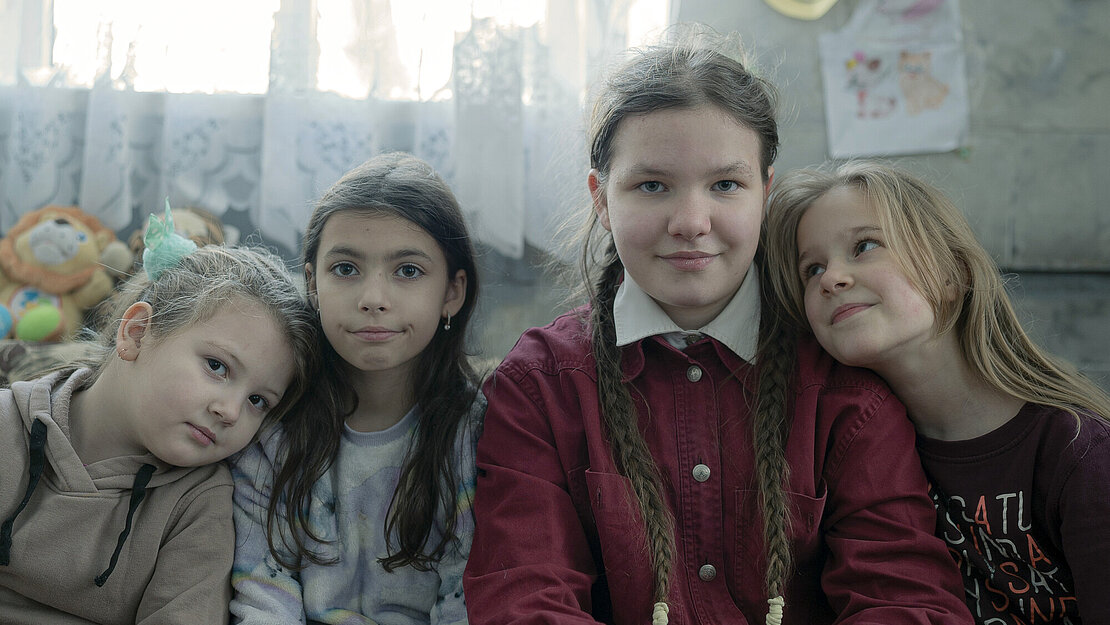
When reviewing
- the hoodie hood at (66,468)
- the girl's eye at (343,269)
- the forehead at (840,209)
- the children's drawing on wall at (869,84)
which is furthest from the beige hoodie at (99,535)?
the children's drawing on wall at (869,84)

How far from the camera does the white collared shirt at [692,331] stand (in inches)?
45.3

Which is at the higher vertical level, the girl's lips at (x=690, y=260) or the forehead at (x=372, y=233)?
the forehead at (x=372, y=233)

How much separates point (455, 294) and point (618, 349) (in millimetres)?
277

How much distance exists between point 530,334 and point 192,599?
0.59 m

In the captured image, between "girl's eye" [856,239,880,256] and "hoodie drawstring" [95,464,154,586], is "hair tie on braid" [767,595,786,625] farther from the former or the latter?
"hoodie drawstring" [95,464,154,586]

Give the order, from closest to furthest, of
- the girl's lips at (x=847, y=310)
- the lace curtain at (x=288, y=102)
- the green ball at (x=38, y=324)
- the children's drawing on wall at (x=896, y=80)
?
the girl's lips at (x=847, y=310), the green ball at (x=38, y=324), the lace curtain at (x=288, y=102), the children's drawing on wall at (x=896, y=80)

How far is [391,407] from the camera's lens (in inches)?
50.1

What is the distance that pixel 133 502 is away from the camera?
1100 millimetres

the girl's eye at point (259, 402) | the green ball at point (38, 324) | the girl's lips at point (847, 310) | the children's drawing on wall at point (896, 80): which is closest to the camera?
the girl's lips at point (847, 310)

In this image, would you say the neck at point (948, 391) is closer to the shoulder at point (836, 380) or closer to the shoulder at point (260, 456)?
the shoulder at point (836, 380)

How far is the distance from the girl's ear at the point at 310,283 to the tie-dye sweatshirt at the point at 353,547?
21 cm

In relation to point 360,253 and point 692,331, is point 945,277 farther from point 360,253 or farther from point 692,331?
point 360,253

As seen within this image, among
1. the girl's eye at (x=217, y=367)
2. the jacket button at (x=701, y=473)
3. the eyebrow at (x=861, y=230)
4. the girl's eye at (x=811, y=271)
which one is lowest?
the jacket button at (x=701, y=473)

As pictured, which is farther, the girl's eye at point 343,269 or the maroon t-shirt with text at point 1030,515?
the girl's eye at point 343,269
